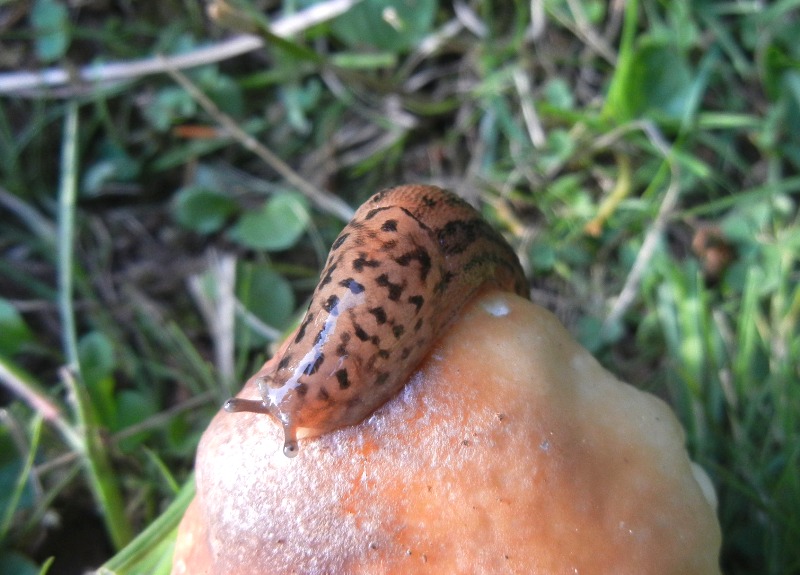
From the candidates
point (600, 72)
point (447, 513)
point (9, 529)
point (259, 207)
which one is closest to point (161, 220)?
point (259, 207)

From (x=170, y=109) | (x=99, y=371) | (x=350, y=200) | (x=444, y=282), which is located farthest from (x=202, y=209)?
(x=444, y=282)

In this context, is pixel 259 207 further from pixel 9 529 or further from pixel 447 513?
pixel 447 513

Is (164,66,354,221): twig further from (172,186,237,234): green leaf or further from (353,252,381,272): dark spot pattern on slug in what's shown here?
(353,252,381,272): dark spot pattern on slug

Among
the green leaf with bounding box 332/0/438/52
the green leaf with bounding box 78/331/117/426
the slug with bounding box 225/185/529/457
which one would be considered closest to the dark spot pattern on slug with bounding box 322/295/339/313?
the slug with bounding box 225/185/529/457

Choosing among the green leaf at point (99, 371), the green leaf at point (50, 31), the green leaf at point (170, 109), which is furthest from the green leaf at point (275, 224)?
the green leaf at point (50, 31)

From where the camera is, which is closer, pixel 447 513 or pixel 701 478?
pixel 447 513

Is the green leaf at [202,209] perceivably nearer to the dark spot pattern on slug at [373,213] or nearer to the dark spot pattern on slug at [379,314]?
the dark spot pattern on slug at [373,213]
